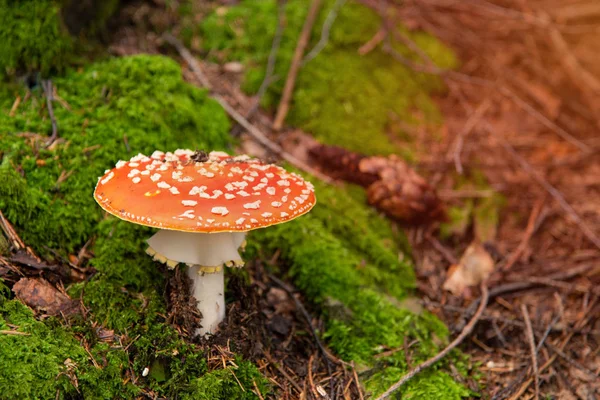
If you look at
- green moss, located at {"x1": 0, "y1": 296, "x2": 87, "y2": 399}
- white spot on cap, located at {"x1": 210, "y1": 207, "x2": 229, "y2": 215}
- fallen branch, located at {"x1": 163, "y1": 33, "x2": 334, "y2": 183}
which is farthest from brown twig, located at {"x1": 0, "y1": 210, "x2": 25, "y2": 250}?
fallen branch, located at {"x1": 163, "y1": 33, "x2": 334, "y2": 183}

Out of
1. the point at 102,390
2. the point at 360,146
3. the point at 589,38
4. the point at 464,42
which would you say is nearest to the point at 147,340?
the point at 102,390

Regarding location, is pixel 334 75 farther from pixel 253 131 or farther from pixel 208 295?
pixel 208 295

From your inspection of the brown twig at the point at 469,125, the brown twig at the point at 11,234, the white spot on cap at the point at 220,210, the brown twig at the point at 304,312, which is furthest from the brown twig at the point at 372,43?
the brown twig at the point at 11,234

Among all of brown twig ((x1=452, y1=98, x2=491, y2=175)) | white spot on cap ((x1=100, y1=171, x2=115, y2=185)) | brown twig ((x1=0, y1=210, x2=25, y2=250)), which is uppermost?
white spot on cap ((x1=100, y1=171, x2=115, y2=185))

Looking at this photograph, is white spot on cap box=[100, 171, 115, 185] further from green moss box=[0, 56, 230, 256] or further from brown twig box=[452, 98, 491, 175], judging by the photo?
brown twig box=[452, 98, 491, 175]

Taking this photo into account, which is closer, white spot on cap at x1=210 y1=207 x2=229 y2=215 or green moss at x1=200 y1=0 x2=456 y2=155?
white spot on cap at x1=210 y1=207 x2=229 y2=215

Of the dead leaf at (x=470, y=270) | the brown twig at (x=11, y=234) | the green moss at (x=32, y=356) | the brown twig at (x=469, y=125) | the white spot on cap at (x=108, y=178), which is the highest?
the white spot on cap at (x=108, y=178)

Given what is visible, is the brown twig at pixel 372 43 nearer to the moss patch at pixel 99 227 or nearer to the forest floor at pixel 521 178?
the forest floor at pixel 521 178
